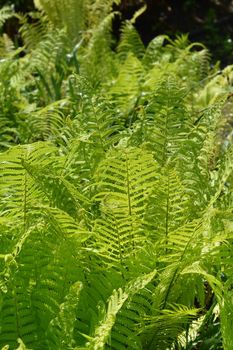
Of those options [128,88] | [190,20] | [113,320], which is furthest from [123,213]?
[190,20]

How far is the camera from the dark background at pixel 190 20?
7258 millimetres

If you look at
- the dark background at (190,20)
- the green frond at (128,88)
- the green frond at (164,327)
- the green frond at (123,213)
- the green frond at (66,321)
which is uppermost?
the dark background at (190,20)

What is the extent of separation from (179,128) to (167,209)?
0.71m

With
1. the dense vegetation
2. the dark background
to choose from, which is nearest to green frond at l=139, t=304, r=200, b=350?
the dense vegetation

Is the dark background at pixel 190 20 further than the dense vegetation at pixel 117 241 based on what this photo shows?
Yes

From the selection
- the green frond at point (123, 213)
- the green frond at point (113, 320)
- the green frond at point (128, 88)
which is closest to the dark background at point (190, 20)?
the green frond at point (128, 88)

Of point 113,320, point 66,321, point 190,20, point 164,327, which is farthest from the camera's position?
point 190,20

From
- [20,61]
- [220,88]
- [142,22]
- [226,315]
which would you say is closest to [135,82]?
[220,88]

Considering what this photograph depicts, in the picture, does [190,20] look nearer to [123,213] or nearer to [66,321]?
[123,213]

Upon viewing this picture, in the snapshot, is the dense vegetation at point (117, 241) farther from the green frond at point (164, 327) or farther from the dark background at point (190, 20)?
the dark background at point (190, 20)

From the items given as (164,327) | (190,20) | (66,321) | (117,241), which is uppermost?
(190,20)

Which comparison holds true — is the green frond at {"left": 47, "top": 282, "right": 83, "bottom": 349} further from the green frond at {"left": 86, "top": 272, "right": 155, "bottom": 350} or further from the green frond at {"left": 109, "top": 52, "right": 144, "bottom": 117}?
the green frond at {"left": 109, "top": 52, "right": 144, "bottom": 117}

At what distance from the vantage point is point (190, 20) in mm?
7977

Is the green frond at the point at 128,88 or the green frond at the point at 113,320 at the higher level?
the green frond at the point at 128,88
